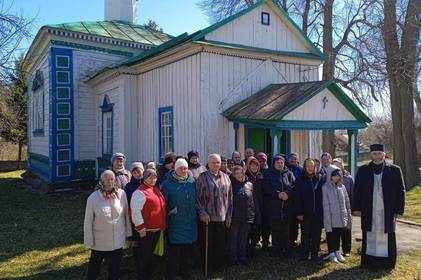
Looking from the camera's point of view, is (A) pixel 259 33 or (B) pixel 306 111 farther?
(A) pixel 259 33

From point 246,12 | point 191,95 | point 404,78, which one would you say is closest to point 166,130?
point 191,95

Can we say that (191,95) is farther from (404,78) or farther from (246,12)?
(404,78)

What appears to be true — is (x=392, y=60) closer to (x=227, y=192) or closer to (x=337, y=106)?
(x=337, y=106)

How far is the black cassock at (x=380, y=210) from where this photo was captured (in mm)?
5879

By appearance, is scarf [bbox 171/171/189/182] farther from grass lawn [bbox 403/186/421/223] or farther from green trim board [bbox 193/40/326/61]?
grass lawn [bbox 403/186/421/223]

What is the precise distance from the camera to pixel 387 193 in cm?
588

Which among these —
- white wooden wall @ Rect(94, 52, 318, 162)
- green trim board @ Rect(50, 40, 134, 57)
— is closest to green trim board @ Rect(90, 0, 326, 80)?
white wooden wall @ Rect(94, 52, 318, 162)

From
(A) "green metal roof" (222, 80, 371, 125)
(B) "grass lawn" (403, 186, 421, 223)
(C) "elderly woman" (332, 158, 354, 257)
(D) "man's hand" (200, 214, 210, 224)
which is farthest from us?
(B) "grass lawn" (403, 186, 421, 223)

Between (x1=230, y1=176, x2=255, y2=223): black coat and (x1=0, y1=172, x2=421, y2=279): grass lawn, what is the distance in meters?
0.71

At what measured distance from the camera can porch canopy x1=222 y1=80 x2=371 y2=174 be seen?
796 centimetres

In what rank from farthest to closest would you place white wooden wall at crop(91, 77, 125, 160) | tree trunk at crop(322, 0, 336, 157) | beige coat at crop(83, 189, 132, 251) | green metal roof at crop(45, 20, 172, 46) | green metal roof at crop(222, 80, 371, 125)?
tree trunk at crop(322, 0, 336, 157) < green metal roof at crop(45, 20, 172, 46) < white wooden wall at crop(91, 77, 125, 160) < green metal roof at crop(222, 80, 371, 125) < beige coat at crop(83, 189, 132, 251)

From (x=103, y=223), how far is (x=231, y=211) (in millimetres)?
1787

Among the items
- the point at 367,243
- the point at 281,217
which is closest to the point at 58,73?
the point at 281,217

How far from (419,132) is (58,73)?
19849 mm
